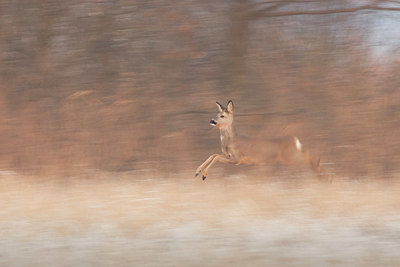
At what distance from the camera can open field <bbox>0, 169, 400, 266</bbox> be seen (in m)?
5.41

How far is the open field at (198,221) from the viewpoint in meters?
5.41

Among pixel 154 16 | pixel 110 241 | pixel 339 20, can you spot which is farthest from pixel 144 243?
pixel 339 20

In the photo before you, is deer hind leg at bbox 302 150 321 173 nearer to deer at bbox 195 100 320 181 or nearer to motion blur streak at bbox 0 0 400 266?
motion blur streak at bbox 0 0 400 266

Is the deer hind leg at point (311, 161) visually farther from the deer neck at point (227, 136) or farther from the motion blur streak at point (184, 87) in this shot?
the deer neck at point (227, 136)

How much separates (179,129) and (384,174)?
315 centimetres

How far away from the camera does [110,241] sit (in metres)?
5.93

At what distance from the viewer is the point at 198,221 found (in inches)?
262

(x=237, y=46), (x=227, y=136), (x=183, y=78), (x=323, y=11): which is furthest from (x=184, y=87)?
(x=227, y=136)

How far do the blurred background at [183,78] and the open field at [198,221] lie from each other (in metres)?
1.01

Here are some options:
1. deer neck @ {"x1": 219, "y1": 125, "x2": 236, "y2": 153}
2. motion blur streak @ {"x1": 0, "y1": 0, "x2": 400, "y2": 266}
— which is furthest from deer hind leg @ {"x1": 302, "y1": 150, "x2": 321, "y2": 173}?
deer neck @ {"x1": 219, "y1": 125, "x2": 236, "y2": 153}

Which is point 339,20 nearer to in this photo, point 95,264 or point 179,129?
point 179,129

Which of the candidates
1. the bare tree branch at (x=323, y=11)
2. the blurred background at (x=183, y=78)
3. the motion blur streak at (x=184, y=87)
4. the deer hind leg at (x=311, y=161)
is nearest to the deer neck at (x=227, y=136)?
the motion blur streak at (x=184, y=87)

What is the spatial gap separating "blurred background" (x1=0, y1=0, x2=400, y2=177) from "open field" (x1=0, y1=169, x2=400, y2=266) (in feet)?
3.30

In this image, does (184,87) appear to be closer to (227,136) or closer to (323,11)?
(323,11)
